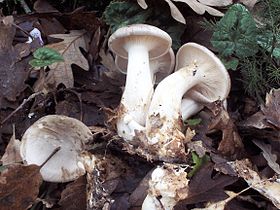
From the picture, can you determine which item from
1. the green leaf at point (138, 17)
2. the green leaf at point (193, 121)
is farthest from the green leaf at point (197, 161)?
→ the green leaf at point (138, 17)

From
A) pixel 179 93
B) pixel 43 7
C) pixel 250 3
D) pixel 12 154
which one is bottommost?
pixel 12 154

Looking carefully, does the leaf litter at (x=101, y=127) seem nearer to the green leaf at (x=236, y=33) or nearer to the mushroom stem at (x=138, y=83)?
the green leaf at (x=236, y=33)

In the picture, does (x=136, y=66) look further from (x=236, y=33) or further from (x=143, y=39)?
(x=236, y=33)

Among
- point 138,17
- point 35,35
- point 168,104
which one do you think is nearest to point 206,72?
point 168,104

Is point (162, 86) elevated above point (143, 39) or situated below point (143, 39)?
below

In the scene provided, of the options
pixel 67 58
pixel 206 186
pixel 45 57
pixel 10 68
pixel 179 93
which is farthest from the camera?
pixel 67 58

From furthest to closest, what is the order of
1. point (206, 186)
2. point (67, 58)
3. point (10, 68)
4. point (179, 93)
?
point (67, 58) < point (10, 68) < point (179, 93) < point (206, 186)

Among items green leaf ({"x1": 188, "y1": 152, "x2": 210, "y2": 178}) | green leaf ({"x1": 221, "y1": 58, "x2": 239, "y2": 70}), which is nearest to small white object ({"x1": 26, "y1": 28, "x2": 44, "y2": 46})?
green leaf ({"x1": 221, "y1": 58, "x2": 239, "y2": 70})

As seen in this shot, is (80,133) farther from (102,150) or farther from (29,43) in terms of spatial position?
(29,43)
